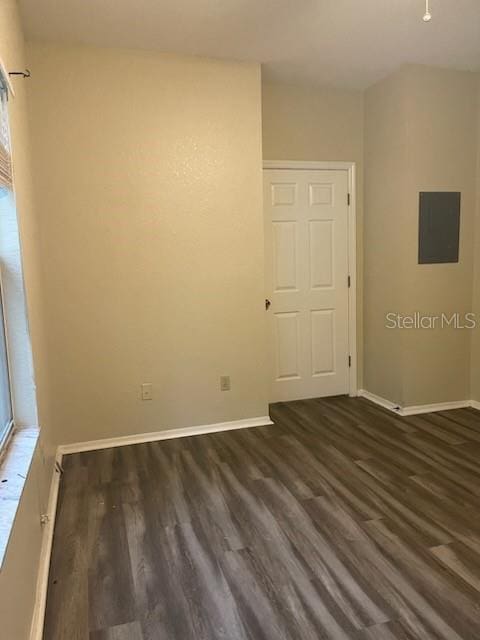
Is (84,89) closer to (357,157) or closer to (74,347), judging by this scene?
(74,347)

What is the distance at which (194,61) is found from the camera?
322 cm

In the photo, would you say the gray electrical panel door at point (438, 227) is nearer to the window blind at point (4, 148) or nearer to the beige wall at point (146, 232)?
the beige wall at point (146, 232)

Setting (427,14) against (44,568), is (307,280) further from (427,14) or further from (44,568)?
(44,568)

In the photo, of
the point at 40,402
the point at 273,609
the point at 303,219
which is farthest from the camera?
the point at 303,219

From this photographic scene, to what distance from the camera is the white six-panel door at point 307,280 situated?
403 cm

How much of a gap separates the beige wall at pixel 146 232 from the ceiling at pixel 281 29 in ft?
0.62

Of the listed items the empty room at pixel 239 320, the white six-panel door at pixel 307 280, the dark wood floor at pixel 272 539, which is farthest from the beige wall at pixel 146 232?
the white six-panel door at pixel 307 280

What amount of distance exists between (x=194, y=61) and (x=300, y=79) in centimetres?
98

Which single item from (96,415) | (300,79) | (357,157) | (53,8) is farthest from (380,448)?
(53,8)

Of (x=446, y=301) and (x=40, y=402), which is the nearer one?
(x=40, y=402)

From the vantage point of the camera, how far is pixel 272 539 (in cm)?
217

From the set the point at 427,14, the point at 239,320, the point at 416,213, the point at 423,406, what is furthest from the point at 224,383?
the point at 427,14

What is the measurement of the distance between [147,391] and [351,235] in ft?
7.63

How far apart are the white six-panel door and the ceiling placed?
0.97 metres
